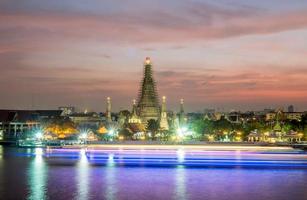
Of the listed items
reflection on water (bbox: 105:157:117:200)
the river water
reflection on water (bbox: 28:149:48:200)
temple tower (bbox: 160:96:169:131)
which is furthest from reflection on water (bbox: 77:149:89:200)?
temple tower (bbox: 160:96:169:131)

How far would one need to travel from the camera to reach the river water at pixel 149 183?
25391 mm

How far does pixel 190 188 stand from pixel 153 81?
65.6 m

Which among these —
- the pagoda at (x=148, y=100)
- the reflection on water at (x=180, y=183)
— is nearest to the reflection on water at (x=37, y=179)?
the reflection on water at (x=180, y=183)

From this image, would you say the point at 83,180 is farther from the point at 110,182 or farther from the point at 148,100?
the point at 148,100

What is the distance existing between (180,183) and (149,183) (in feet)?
5.00

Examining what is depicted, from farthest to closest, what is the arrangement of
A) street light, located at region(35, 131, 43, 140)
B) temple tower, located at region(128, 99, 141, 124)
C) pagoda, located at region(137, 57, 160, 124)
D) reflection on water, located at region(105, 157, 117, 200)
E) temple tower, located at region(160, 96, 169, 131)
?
pagoda, located at region(137, 57, 160, 124) → temple tower, located at region(128, 99, 141, 124) → street light, located at region(35, 131, 43, 140) → temple tower, located at region(160, 96, 169, 131) → reflection on water, located at region(105, 157, 117, 200)

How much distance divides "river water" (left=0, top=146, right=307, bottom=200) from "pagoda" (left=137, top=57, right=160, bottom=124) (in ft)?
173

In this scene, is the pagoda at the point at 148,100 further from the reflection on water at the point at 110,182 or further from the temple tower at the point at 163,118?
the reflection on water at the point at 110,182

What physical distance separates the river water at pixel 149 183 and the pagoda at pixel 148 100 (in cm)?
5279

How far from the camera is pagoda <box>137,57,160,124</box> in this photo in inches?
3584

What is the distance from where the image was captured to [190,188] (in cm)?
2738

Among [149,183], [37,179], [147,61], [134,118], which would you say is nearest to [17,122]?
[134,118]

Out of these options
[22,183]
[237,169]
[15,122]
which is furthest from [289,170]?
[15,122]

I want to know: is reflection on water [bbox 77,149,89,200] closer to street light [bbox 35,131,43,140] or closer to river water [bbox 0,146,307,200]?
river water [bbox 0,146,307,200]
